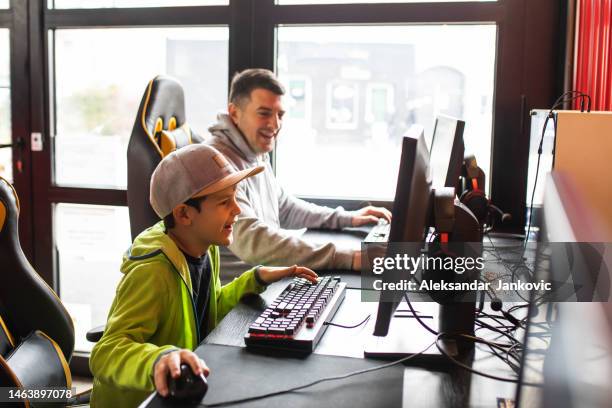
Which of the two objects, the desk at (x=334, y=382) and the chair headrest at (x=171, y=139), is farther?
the chair headrest at (x=171, y=139)

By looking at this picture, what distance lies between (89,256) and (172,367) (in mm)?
2250

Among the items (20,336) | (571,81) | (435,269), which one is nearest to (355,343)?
(435,269)

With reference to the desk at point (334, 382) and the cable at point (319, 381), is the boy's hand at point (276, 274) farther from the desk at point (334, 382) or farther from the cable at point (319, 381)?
the cable at point (319, 381)

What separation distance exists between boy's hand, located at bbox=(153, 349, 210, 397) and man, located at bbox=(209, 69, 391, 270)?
0.89 meters

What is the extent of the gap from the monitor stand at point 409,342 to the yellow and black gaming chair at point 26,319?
0.77 metres

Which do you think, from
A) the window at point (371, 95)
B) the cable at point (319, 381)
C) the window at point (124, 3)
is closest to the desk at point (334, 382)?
the cable at point (319, 381)

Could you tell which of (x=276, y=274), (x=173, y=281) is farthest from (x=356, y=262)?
(x=173, y=281)

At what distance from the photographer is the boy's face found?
1470mm

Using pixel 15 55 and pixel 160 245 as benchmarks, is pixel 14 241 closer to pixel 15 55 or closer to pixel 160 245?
pixel 160 245

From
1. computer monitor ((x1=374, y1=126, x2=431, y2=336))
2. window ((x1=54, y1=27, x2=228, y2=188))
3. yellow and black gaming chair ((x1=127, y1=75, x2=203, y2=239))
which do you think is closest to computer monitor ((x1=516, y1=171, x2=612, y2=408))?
computer monitor ((x1=374, y1=126, x2=431, y2=336))

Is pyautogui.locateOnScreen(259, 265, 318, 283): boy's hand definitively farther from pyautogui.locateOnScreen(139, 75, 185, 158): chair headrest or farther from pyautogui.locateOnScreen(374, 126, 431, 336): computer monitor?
pyautogui.locateOnScreen(139, 75, 185, 158): chair headrest

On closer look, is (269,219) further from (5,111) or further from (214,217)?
(5,111)

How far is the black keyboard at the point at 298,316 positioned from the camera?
3.98ft

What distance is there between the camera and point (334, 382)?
1.08 m
